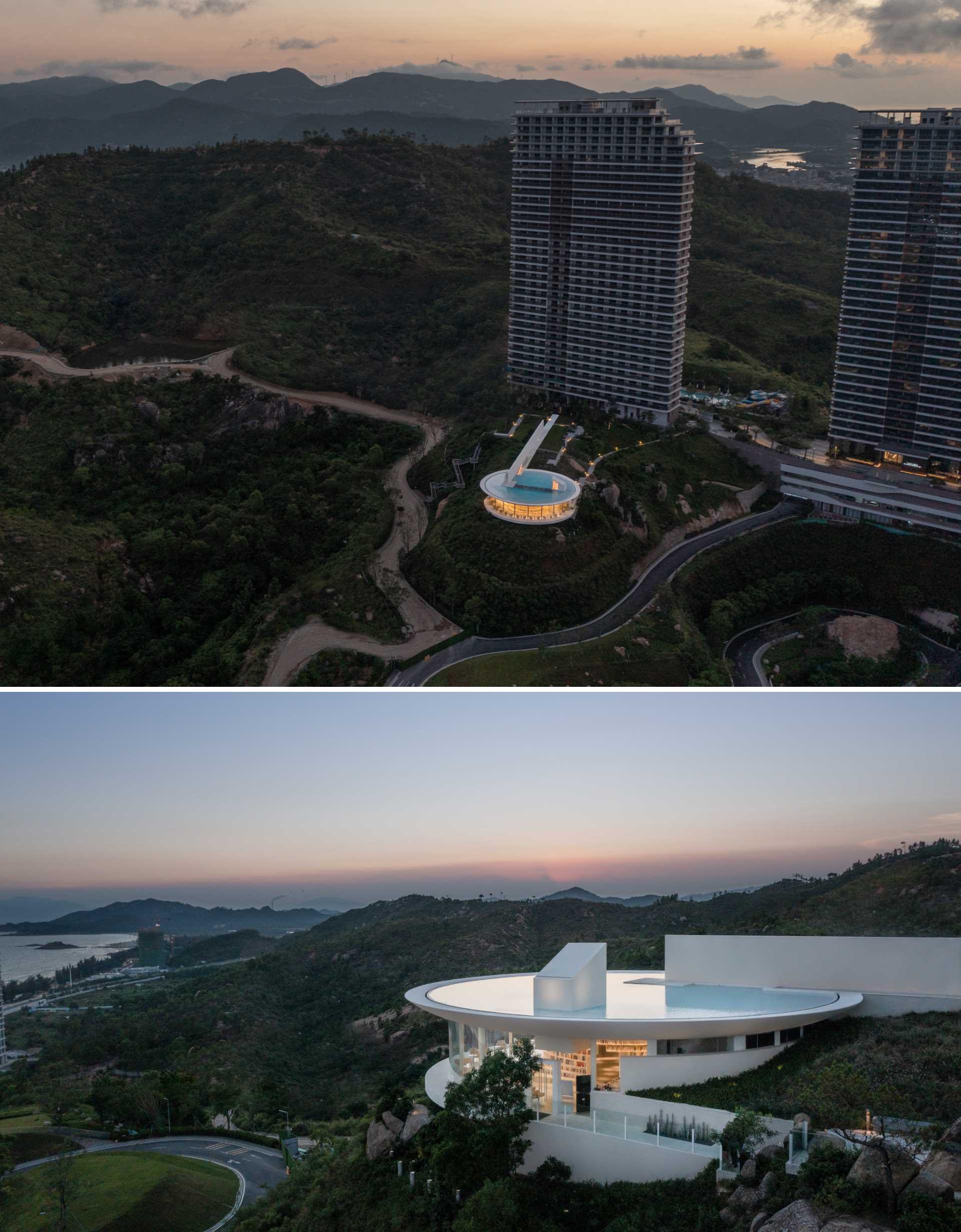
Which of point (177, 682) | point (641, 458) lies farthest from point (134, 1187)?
point (641, 458)

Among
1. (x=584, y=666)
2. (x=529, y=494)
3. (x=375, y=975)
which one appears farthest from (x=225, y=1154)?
(x=529, y=494)

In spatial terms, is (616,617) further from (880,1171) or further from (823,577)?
(880,1171)

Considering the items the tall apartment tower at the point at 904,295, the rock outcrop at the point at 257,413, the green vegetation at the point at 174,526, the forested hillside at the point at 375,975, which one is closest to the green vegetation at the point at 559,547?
the green vegetation at the point at 174,526

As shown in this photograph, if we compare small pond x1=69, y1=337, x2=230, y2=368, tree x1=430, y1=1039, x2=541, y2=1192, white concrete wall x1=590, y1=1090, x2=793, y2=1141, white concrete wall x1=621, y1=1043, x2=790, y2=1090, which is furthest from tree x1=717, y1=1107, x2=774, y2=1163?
small pond x1=69, y1=337, x2=230, y2=368

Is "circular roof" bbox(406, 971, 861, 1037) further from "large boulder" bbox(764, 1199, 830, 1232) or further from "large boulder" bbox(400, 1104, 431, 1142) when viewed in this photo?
"large boulder" bbox(764, 1199, 830, 1232)

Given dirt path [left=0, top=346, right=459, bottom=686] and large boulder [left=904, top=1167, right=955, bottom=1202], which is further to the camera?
dirt path [left=0, top=346, right=459, bottom=686]

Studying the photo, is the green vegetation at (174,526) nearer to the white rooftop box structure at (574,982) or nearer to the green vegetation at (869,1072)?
the white rooftop box structure at (574,982)
